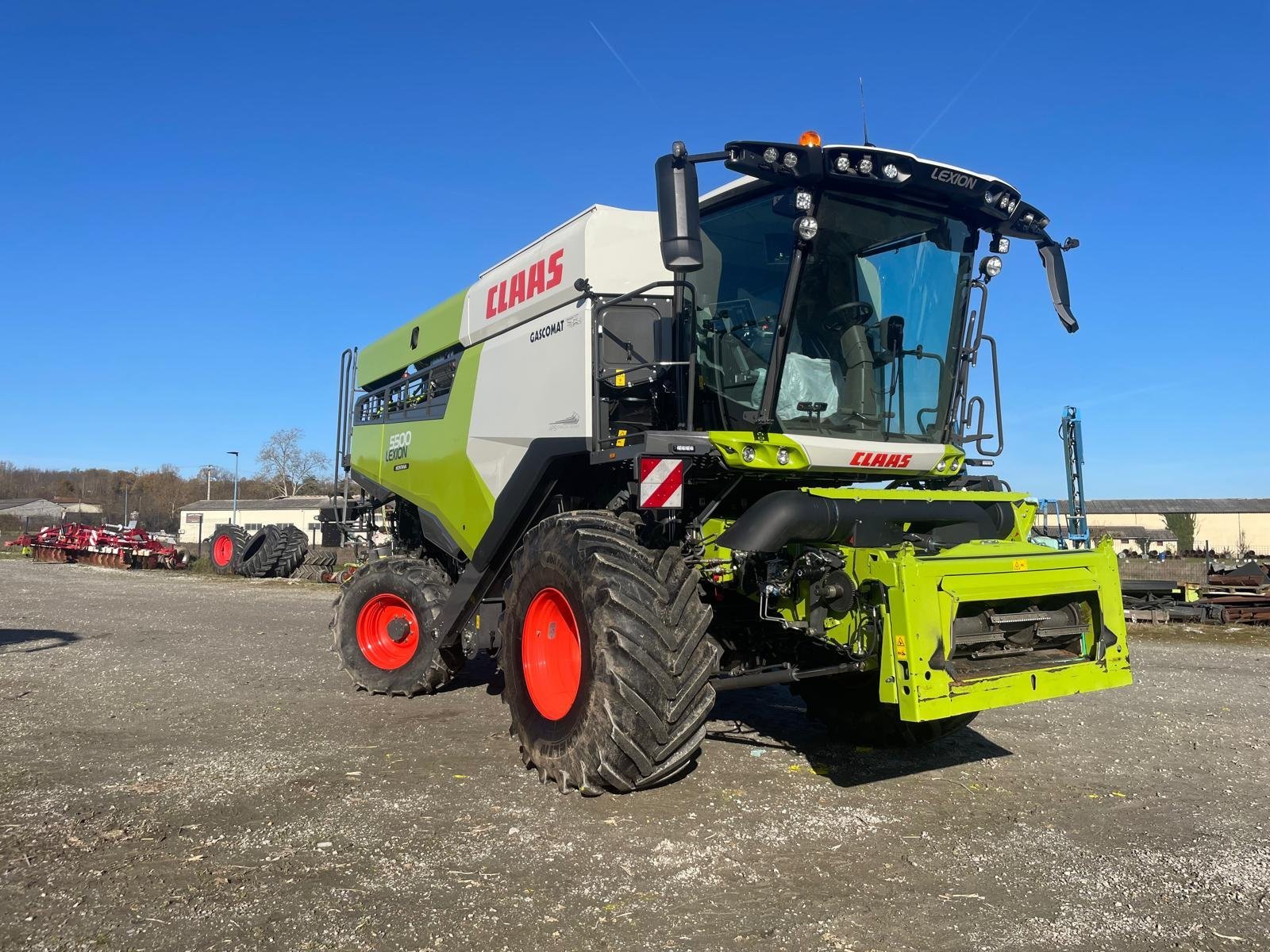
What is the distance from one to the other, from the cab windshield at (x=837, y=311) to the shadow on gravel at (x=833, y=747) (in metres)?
2.04

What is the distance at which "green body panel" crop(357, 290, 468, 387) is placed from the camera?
777 centimetres

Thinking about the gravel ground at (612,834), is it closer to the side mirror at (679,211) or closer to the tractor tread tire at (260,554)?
the side mirror at (679,211)

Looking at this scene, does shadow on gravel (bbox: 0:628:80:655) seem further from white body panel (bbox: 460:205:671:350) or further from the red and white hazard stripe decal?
the red and white hazard stripe decal

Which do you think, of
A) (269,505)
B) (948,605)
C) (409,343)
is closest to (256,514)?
(269,505)

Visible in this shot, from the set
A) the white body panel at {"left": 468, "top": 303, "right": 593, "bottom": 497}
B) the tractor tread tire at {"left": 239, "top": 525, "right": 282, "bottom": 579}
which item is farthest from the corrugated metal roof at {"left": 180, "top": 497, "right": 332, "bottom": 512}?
the white body panel at {"left": 468, "top": 303, "right": 593, "bottom": 497}

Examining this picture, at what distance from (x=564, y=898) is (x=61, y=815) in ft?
8.74

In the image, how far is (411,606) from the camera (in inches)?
303

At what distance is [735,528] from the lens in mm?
4922

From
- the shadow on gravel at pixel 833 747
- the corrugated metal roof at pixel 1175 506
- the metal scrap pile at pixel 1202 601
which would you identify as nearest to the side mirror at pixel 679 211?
the shadow on gravel at pixel 833 747

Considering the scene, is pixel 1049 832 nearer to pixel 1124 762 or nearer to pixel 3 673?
pixel 1124 762

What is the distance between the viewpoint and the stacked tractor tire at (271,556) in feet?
83.5

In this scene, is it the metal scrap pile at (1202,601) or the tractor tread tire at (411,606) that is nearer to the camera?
the tractor tread tire at (411,606)

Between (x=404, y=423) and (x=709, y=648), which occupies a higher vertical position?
(x=404, y=423)

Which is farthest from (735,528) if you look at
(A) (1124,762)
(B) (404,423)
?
(B) (404,423)
